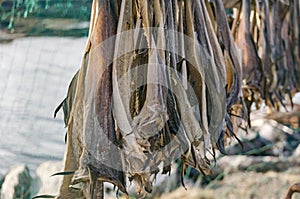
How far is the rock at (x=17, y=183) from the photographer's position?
2.96 ft

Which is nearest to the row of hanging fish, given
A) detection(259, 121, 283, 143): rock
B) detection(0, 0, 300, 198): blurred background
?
detection(0, 0, 300, 198): blurred background

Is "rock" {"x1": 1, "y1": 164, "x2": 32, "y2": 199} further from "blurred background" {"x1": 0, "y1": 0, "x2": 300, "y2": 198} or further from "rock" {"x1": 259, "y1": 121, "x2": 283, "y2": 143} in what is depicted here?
"rock" {"x1": 259, "y1": 121, "x2": 283, "y2": 143}

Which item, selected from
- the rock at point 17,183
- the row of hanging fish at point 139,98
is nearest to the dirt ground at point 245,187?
the rock at point 17,183

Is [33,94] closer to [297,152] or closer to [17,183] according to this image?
[17,183]

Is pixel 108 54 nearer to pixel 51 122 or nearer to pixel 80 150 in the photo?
pixel 80 150

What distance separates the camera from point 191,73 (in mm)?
655

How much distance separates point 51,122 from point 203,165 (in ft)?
1.22

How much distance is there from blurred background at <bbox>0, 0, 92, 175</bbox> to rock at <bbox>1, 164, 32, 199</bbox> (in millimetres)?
15

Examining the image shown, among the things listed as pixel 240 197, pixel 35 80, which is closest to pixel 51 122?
pixel 35 80

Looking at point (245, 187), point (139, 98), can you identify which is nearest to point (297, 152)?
point (245, 187)

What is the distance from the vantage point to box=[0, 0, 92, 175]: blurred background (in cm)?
88

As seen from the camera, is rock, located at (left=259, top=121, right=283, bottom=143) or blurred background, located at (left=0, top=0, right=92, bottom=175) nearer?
blurred background, located at (left=0, top=0, right=92, bottom=175)

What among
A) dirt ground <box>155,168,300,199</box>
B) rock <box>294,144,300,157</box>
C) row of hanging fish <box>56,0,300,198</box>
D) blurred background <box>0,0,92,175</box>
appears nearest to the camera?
row of hanging fish <box>56,0,300,198</box>

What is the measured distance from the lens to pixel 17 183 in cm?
91
